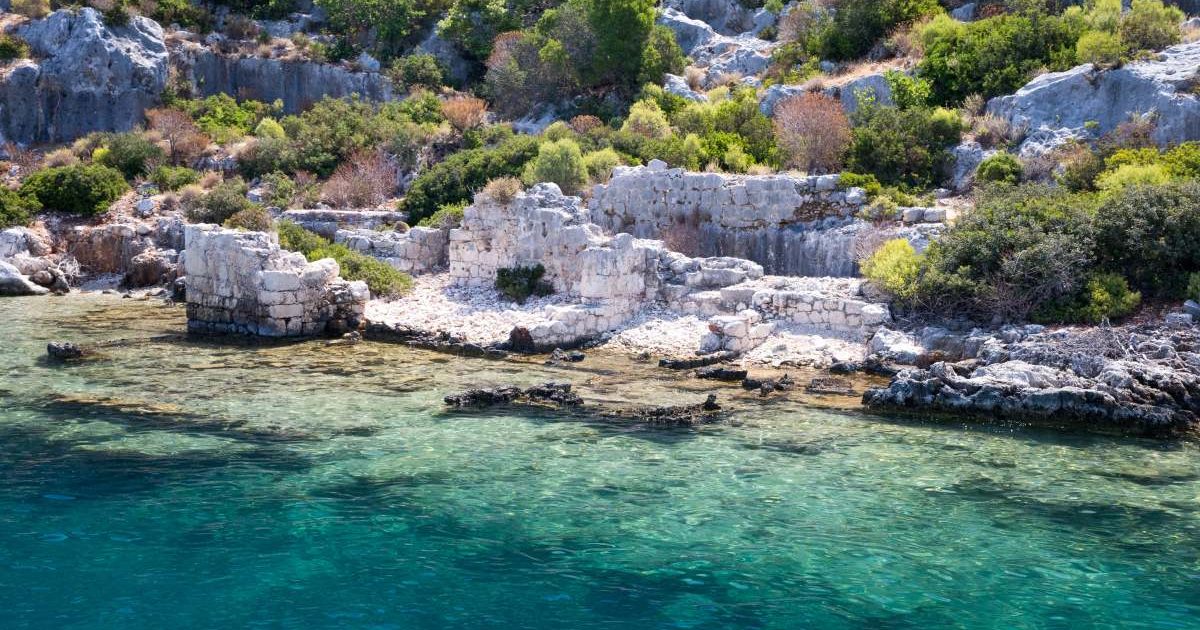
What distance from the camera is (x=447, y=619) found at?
8195mm

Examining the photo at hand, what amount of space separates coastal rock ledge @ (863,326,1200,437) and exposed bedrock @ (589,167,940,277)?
6.26 meters

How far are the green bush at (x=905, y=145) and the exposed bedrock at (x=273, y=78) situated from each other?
2053 centimetres

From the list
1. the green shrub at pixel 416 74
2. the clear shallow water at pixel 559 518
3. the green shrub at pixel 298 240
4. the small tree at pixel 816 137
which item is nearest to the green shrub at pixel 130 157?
the green shrub at pixel 416 74

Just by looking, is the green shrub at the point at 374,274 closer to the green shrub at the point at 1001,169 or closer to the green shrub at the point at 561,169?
the green shrub at the point at 561,169

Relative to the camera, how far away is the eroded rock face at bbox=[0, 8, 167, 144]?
3688 centimetres

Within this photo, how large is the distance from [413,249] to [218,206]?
21.5 ft

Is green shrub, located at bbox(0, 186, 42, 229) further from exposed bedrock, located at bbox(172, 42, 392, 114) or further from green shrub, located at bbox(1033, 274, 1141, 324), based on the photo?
green shrub, located at bbox(1033, 274, 1141, 324)

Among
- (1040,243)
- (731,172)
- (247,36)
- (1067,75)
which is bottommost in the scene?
(1040,243)

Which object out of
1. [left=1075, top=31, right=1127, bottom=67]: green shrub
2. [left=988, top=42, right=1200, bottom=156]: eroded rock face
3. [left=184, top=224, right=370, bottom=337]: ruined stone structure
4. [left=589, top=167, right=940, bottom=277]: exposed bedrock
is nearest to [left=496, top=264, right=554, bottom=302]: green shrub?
[left=184, top=224, right=370, bottom=337]: ruined stone structure

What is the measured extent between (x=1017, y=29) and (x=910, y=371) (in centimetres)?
1764

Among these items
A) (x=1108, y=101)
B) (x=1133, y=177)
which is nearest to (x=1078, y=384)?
(x=1133, y=177)

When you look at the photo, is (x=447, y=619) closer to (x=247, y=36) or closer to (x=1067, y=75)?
(x=1067, y=75)

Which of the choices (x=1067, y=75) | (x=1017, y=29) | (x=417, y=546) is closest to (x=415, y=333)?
Result: (x=417, y=546)

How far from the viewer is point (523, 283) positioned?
21.3 m
